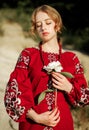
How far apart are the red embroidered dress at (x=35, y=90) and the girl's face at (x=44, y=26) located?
0.12 metres

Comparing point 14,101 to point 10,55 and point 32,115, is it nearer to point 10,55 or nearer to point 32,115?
point 32,115

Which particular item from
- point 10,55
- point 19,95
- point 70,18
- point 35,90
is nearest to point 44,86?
point 35,90

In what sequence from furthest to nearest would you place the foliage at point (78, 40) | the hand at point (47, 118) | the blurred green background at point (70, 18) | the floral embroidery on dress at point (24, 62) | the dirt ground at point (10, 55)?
the blurred green background at point (70, 18) < the foliage at point (78, 40) < the dirt ground at point (10, 55) < the floral embroidery on dress at point (24, 62) < the hand at point (47, 118)

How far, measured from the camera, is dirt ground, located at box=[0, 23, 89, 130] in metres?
5.07

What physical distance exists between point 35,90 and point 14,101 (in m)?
0.17

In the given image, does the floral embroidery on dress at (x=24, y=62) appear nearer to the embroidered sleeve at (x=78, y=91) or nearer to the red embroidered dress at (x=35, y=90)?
the red embroidered dress at (x=35, y=90)

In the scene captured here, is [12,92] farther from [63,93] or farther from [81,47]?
[81,47]

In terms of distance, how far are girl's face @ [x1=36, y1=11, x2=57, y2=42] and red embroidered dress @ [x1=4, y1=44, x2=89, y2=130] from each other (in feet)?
0.39

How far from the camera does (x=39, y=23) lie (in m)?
3.46

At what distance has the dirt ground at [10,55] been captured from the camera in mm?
5066

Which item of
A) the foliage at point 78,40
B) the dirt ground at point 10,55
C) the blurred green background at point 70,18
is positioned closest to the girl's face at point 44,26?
the dirt ground at point 10,55

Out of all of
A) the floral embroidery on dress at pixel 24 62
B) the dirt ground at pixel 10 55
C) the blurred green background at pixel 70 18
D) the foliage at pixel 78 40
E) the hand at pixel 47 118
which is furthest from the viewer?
the blurred green background at pixel 70 18

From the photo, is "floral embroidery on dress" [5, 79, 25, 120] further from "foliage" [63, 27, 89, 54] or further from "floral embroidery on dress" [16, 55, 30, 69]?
"foliage" [63, 27, 89, 54]

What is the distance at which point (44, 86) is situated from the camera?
10.9 feet
